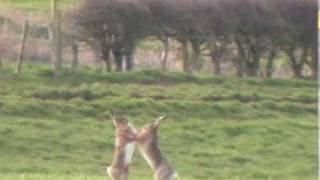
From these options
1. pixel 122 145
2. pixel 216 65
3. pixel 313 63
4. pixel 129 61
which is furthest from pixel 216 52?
pixel 122 145

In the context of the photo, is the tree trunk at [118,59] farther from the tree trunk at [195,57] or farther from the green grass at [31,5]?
the green grass at [31,5]

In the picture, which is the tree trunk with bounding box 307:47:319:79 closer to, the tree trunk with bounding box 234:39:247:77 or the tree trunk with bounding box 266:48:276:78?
the tree trunk with bounding box 266:48:276:78

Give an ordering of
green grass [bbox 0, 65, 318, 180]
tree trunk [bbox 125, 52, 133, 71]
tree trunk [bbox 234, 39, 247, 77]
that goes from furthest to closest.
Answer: tree trunk [bbox 234, 39, 247, 77], tree trunk [bbox 125, 52, 133, 71], green grass [bbox 0, 65, 318, 180]

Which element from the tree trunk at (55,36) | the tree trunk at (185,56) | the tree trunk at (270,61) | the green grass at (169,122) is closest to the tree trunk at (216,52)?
the tree trunk at (185,56)

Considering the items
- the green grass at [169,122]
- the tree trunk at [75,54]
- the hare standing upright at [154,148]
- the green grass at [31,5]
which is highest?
the hare standing upright at [154,148]

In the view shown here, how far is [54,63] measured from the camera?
1359 inches

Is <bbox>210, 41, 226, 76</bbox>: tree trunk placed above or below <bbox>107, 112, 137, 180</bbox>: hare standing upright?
below

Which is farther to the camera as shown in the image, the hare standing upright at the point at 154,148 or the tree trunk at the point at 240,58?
the tree trunk at the point at 240,58

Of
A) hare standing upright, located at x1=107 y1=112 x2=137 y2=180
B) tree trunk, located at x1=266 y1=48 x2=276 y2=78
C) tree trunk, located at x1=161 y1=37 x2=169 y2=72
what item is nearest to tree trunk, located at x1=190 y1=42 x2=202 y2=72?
tree trunk, located at x1=161 y1=37 x2=169 y2=72

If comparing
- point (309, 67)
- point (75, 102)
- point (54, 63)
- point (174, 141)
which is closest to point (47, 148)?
point (174, 141)

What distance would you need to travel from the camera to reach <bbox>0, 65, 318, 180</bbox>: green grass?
22859 millimetres

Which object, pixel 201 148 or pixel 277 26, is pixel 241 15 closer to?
pixel 277 26

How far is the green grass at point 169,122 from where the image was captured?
2286 centimetres

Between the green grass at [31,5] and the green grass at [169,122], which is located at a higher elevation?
the green grass at [31,5]
